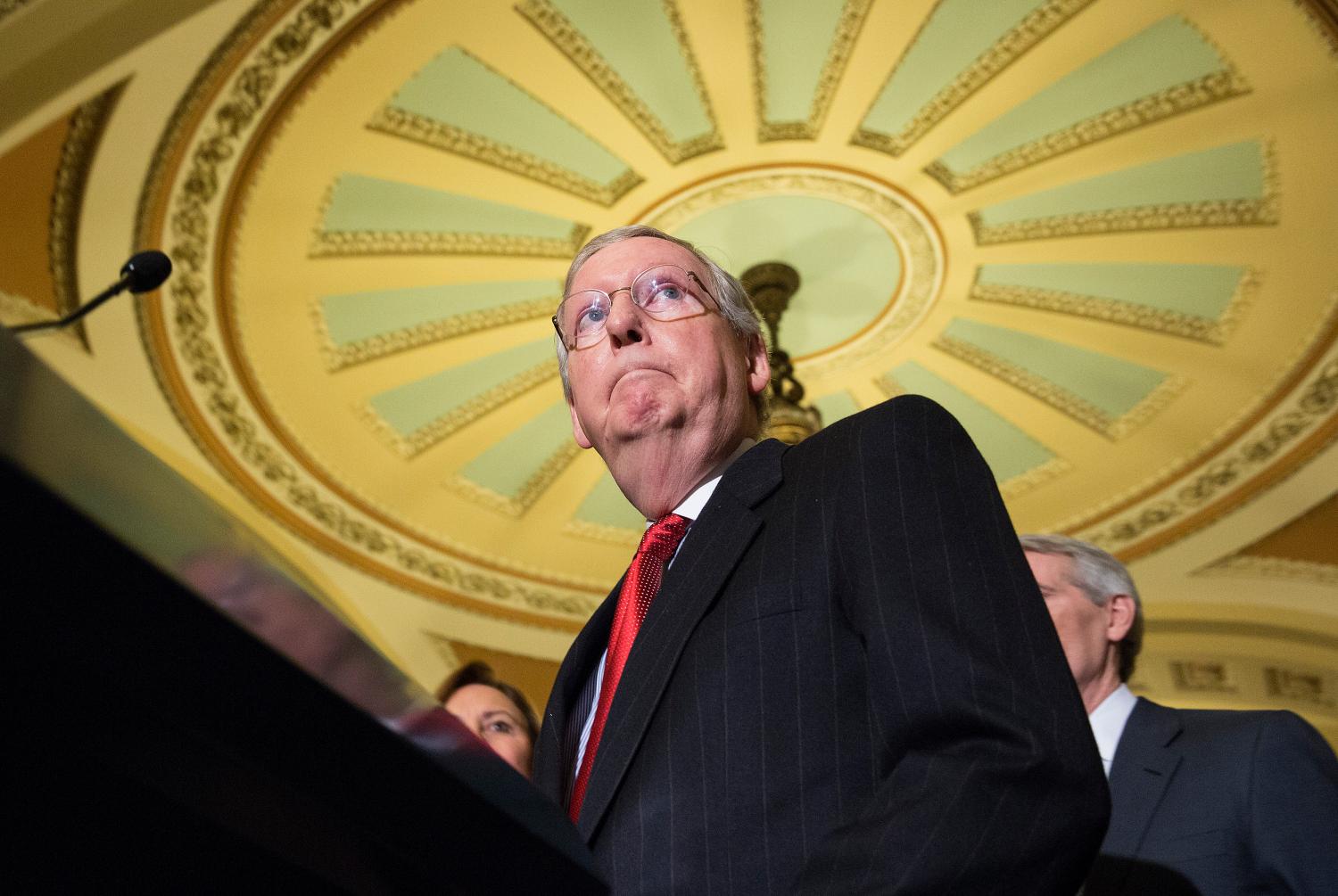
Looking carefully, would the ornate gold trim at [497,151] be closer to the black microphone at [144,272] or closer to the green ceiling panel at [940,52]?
the green ceiling panel at [940,52]

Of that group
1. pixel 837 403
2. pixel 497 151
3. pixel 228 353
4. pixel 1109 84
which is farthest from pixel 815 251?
pixel 228 353

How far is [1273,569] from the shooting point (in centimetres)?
722

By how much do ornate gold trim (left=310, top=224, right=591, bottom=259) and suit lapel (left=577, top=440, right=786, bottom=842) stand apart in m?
4.64

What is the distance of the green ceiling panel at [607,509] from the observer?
23.9 ft

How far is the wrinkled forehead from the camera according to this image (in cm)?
150

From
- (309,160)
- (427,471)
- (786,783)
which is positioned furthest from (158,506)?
(427,471)

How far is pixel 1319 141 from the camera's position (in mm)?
5164

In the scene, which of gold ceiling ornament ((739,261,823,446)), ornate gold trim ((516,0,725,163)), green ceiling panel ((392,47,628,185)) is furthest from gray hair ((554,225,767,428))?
green ceiling panel ((392,47,628,185))

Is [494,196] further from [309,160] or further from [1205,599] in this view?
[1205,599]

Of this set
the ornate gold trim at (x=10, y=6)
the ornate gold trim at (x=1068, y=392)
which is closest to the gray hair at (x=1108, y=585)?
the ornate gold trim at (x=10, y=6)

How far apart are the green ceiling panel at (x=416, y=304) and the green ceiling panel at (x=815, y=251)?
92cm

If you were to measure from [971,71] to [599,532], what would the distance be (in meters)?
3.92

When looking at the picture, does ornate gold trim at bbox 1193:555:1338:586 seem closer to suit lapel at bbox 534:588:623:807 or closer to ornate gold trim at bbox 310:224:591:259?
ornate gold trim at bbox 310:224:591:259

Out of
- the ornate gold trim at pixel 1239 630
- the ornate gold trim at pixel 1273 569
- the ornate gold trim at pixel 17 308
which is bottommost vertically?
the ornate gold trim at pixel 1239 630
